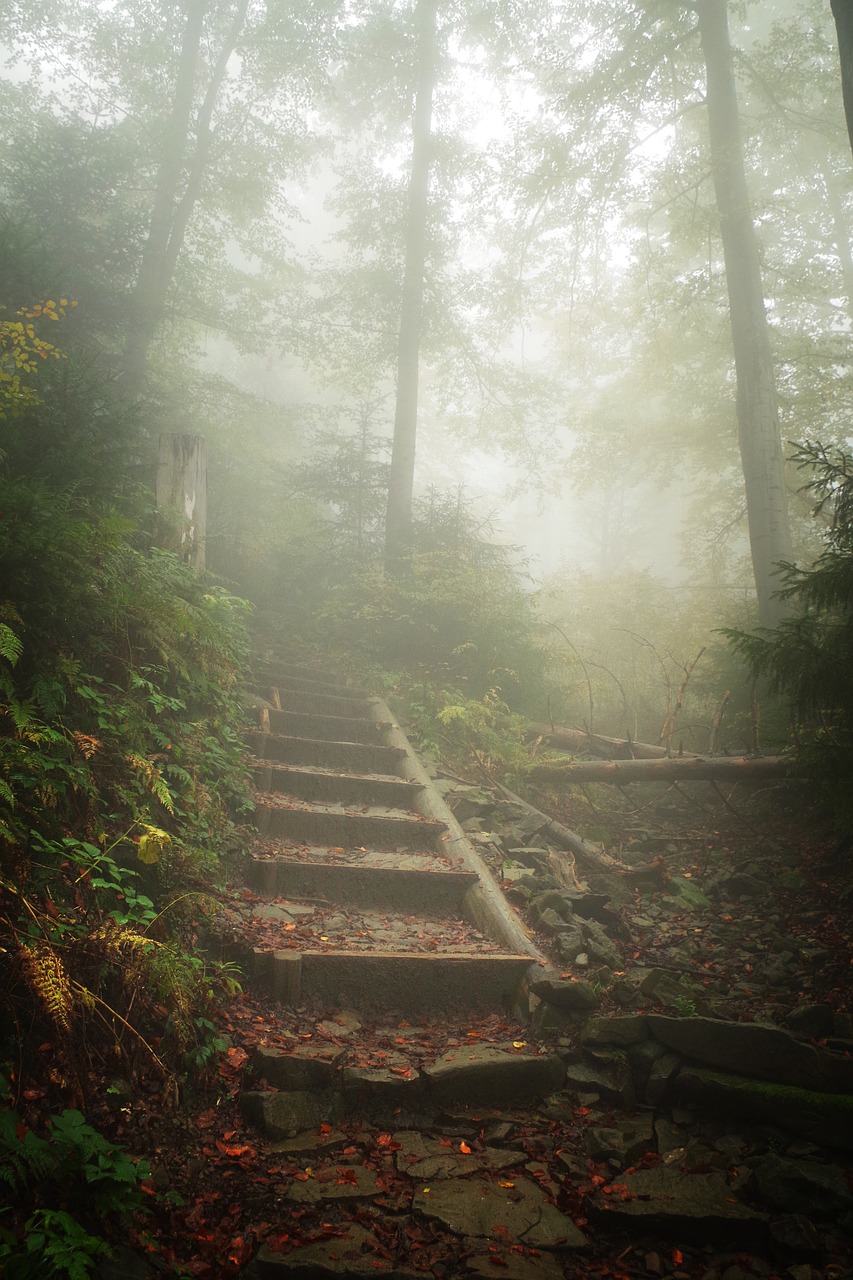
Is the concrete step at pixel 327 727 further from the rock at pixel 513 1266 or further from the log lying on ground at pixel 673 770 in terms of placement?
the rock at pixel 513 1266

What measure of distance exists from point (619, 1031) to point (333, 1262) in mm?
1785

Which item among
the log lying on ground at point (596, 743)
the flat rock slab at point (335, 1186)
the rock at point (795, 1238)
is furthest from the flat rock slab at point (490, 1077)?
the log lying on ground at point (596, 743)

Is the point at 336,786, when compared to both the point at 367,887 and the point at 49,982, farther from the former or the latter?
the point at 49,982

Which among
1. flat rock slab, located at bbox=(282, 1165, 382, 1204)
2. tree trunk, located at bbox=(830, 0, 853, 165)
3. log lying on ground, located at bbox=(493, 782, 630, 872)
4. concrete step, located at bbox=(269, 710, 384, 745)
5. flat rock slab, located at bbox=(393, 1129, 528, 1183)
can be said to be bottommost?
flat rock slab, located at bbox=(393, 1129, 528, 1183)

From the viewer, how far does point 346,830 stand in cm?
548

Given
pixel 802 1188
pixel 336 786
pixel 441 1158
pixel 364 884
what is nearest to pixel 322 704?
pixel 336 786

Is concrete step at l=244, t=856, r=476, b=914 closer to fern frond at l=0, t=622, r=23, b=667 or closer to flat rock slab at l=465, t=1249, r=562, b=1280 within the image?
fern frond at l=0, t=622, r=23, b=667

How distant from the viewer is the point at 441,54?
14078 mm

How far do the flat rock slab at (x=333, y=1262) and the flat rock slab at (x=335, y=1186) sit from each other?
18cm

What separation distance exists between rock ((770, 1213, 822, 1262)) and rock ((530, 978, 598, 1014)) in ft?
4.17

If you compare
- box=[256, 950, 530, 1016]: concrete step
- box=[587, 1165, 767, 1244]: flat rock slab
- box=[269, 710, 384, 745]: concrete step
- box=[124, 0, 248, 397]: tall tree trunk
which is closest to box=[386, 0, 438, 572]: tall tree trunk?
box=[124, 0, 248, 397]: tall tree trunk

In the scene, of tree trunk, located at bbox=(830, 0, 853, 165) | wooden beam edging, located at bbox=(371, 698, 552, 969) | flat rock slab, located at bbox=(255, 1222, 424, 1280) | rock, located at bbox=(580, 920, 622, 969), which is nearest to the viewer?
flat rock slab, located at bbox=(255, 1222, 424, 1280)

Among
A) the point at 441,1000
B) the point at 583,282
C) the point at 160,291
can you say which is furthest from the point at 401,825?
the point at 583,282

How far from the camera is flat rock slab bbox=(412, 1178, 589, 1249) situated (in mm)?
2342
